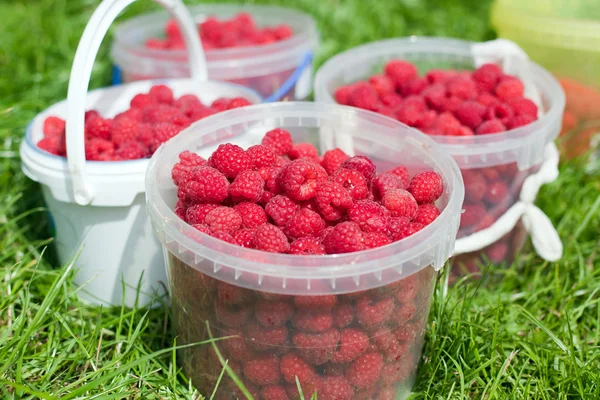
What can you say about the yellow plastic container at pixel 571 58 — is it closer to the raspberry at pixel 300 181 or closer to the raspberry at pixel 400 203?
the raspberry at pixel 400 203

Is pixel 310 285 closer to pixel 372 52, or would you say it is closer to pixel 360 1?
pixel 372 52

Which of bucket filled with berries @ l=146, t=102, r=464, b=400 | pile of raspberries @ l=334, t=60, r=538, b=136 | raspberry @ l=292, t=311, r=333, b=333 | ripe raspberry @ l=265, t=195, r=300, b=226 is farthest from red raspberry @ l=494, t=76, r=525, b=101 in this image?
raspberry @ l=292, t=311, r=333, b=333

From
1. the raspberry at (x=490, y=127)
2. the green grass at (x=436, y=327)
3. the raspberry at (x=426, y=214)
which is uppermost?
the raspberry at (x=426, y=214)

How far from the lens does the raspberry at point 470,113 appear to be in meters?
1.66

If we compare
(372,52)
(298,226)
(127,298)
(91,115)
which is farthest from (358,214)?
(372,52)

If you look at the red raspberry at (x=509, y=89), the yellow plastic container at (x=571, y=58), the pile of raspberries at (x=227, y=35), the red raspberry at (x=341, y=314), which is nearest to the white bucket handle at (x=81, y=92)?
the red raspberry at (x=341, y=314)

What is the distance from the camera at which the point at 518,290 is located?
5.50 feet

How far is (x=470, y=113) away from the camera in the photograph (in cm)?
167

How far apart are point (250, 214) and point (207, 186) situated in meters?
0.10

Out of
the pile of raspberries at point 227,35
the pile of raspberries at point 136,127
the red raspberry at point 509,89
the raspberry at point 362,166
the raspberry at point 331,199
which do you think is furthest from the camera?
the pile of raspberries at point 227,35

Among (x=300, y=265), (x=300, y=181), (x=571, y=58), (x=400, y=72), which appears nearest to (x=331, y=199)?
(x=300, y=181)

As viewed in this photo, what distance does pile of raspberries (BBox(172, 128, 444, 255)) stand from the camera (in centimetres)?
114

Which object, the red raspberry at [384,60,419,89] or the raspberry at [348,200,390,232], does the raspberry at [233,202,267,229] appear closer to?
the raspberry at [348,200,390,232]

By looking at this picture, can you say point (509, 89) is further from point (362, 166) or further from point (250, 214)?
point (250, 214)
